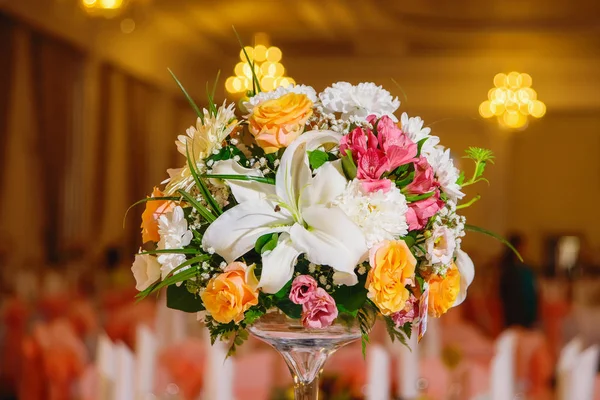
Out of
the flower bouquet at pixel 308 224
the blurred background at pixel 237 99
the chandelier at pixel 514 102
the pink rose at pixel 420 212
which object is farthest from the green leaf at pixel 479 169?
the chandelier at pixel 514 102

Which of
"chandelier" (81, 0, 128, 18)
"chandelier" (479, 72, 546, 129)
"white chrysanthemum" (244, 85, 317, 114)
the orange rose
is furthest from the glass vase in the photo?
"chandelier" (479, 72, 546, 129)

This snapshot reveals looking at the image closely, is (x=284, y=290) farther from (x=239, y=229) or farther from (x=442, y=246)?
(x=442, y=246)

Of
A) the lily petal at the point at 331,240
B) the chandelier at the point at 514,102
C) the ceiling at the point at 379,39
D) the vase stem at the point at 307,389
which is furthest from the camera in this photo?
the chandelier at the point at 514,102

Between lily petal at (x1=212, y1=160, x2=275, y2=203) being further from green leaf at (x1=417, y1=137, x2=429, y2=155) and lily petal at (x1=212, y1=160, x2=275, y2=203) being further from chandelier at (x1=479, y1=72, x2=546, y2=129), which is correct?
chandelier at (x1=479, y1=72, x2=546, y2=129)

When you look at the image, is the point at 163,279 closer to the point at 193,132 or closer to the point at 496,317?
Answer: the point at 193,132

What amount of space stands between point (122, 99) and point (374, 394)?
34.9 feet

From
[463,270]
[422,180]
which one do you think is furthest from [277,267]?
[463,270]

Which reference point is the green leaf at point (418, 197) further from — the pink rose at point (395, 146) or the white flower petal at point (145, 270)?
the white flower petal at point (145, 270)

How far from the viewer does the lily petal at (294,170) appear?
133 centimetres

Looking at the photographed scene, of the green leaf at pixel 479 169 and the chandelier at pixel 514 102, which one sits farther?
the chandelier at pixel 514 102

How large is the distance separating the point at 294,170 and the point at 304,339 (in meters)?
0.25

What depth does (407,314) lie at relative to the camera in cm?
137

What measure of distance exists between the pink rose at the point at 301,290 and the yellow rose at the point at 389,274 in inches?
3.0

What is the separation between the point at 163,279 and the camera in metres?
1.37
